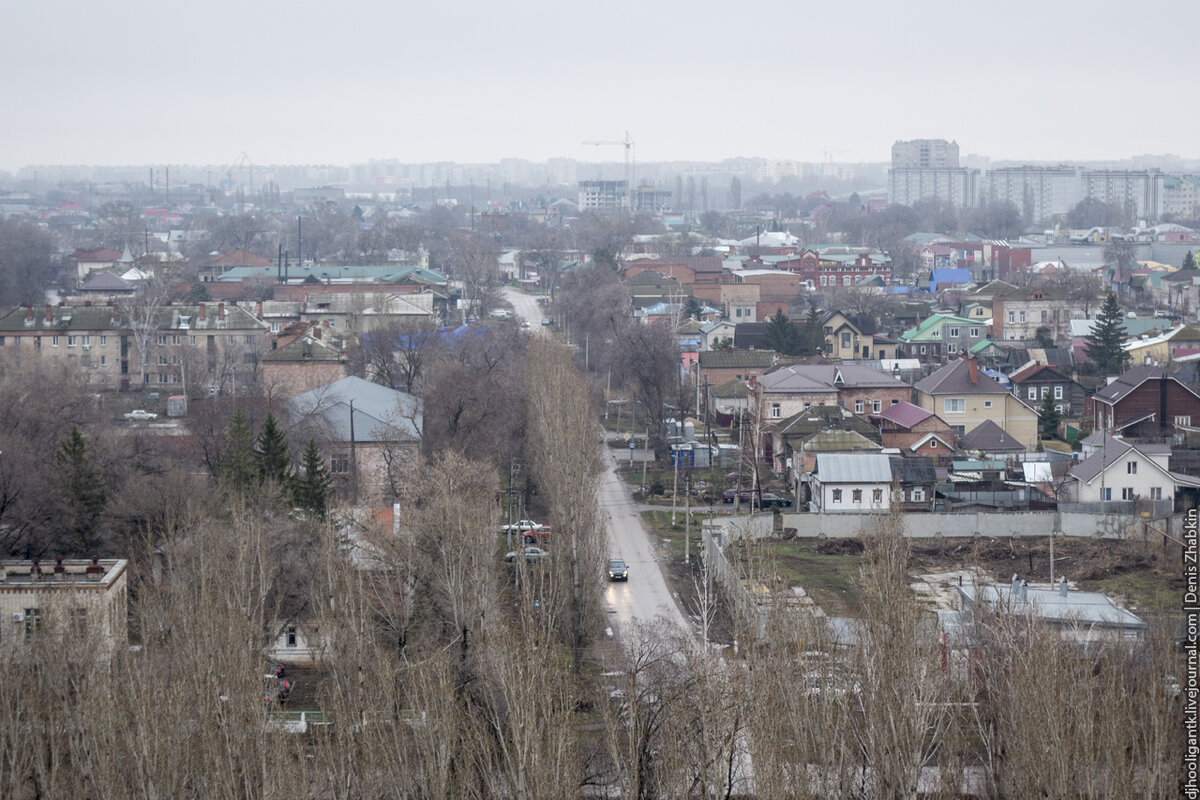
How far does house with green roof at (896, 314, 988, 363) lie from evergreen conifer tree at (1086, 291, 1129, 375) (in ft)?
9.82

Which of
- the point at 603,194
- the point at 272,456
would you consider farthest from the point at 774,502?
the point at 603,194

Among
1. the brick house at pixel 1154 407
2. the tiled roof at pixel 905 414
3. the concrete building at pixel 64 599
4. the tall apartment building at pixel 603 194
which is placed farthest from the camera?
the tall apartment building at pixel 603 194

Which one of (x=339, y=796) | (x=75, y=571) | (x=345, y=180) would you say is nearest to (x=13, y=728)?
(x=339, y=796)

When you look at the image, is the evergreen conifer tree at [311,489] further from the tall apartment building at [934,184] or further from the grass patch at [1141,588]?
the tall apartment building at [934,184]

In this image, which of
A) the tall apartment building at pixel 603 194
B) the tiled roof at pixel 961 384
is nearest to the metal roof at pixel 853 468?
the tiled roof at pixel 961 384

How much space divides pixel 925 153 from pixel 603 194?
3342 centimetres

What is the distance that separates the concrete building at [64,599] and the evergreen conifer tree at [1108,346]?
21847mm

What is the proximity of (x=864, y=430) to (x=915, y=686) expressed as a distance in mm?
13044

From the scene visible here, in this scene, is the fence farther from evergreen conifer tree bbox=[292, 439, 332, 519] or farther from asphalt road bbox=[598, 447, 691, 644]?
evergreen conifer tree bbox=[292, 439, 332, 519]

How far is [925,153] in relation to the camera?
121125 mm

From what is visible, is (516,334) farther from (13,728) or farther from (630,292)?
(13,728)

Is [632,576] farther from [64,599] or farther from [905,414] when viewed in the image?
[905,414]

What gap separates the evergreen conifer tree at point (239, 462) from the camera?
15711mm

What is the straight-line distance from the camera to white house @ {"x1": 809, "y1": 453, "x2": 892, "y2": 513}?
1916 cm
